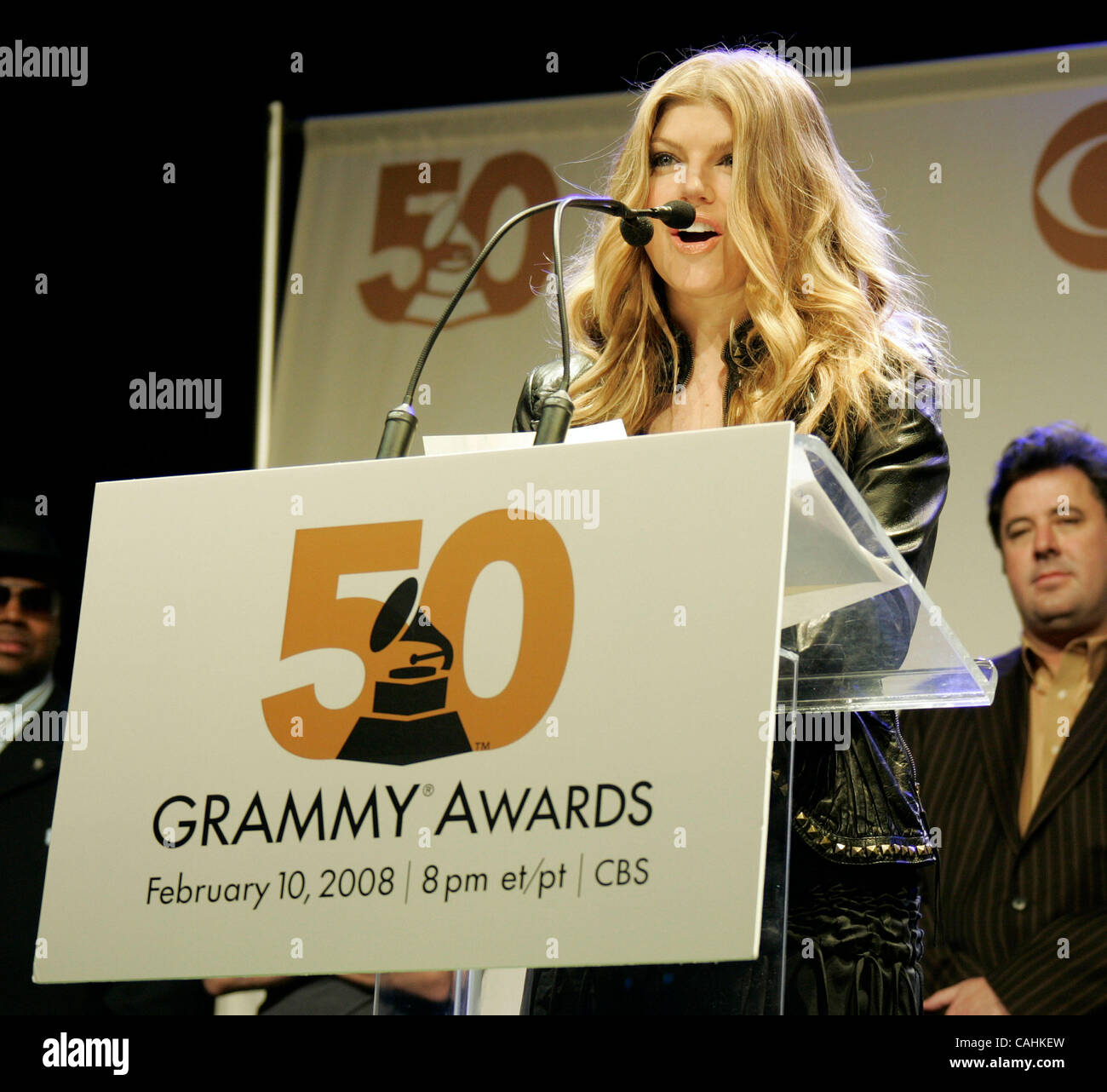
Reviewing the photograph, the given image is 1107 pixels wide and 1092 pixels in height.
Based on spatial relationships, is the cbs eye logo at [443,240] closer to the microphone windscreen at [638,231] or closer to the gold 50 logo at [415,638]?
the microphone windscreen at [638,231]

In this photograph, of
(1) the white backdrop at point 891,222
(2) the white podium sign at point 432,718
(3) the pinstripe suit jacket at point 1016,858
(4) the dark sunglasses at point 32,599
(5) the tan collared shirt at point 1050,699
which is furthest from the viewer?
(4) the dark sunglasses at point 32,599

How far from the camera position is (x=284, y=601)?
1209 millimetres

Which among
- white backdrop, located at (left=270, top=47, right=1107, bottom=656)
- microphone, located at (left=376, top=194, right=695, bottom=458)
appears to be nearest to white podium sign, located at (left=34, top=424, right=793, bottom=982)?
microphone, located at (left=376, top=194, right=695, bottom=458)

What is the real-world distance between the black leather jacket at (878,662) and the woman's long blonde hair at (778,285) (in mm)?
49

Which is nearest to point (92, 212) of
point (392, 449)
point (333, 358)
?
point (333, 358)

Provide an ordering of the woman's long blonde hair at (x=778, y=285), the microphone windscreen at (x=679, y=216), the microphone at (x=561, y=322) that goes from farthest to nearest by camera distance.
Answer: the woman's long blonde hair at (x=778, y=285)
the microphone windscreen at (x=679, y=216)
the microphone at (x=561, y=322)

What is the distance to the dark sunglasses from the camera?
136 inches

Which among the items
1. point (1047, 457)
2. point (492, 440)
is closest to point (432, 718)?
point (492, 440)

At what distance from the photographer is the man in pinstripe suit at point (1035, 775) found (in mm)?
2543

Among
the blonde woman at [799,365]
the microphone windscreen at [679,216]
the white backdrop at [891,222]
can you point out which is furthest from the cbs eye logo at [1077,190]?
the microphone windscreen at [679,216]

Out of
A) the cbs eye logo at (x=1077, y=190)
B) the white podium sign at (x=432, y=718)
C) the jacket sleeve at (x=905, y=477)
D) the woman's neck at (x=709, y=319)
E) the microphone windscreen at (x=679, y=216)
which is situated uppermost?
the cbs eye logo at (x=1077, y=190)

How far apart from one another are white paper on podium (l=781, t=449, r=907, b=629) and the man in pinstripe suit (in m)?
1.42

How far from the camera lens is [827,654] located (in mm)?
1308
